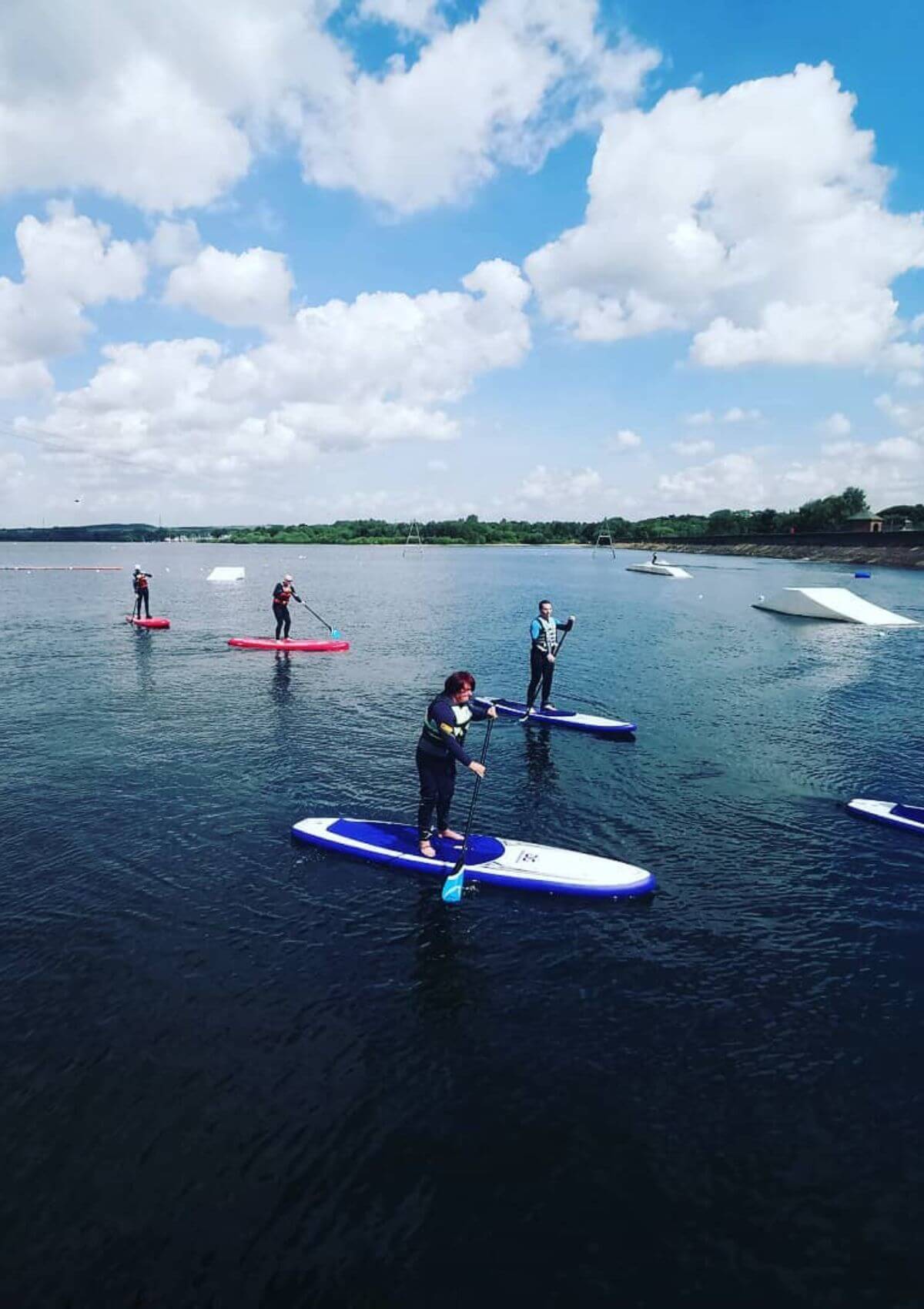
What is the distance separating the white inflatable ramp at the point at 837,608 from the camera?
48250mm

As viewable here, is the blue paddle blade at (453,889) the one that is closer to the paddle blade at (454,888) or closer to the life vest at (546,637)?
the paddle blade at (454,888)

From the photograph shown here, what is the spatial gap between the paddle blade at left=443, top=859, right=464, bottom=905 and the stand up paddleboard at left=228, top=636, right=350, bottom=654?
81.4ft

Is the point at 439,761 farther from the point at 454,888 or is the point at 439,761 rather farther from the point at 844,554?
the point at 844,554

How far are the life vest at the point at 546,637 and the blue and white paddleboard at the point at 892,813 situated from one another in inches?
355

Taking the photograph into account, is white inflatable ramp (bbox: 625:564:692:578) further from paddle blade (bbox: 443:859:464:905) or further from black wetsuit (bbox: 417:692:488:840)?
paddle blade (bbox: 443:859:464:905)

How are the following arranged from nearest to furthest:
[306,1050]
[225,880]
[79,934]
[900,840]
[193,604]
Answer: [306,1050], [79,934], [225,880], [900,840], [193,604]

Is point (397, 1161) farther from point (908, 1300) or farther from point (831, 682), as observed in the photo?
point (831, 682)

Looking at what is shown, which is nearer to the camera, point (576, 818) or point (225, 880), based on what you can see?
point (225, 880)

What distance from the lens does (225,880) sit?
12.2 meters

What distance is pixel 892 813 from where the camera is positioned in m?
15.0

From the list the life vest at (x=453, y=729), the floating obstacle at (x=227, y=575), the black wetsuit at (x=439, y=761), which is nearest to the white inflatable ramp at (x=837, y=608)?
the black wetsuit at (x=439, y=761)

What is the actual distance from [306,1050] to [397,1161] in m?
1.87

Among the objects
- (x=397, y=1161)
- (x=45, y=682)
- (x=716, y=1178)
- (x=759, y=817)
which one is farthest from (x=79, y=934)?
(x=45, y=682)

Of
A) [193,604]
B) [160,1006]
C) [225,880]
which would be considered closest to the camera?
[160,1006]
